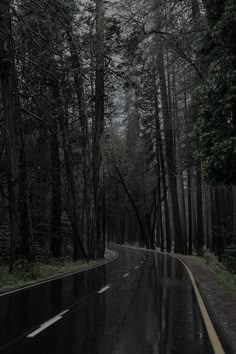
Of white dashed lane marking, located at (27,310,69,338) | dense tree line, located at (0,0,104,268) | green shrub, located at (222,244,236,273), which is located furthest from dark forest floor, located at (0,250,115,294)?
green shrub, located at (222,244,236,273)

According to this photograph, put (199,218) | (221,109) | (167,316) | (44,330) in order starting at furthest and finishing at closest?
(199,218)
(221,109)
(167,316)
(44,330)

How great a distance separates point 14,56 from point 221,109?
32.5ft

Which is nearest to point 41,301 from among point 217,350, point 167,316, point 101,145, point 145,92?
point 167,316

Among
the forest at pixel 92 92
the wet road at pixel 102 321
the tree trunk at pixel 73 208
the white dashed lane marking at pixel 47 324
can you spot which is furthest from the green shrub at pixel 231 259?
the tree trunk at pixel 73 208

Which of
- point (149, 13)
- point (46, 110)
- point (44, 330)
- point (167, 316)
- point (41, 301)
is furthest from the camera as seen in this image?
point (46, 110)

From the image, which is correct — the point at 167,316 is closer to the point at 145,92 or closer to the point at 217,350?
the point at 217,350

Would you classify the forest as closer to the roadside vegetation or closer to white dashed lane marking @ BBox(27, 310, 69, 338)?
the roadside vegetation

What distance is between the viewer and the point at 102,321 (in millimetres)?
9133

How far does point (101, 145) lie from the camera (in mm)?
32125

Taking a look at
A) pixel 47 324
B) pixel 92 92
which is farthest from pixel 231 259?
pixel 92 92

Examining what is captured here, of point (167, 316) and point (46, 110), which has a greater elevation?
point (46, 110)

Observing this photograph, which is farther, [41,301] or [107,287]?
A: [107,287]

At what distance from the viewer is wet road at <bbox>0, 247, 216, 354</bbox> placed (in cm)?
700

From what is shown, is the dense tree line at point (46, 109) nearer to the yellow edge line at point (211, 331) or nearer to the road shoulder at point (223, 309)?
the road shoulder at point (223, 309)
